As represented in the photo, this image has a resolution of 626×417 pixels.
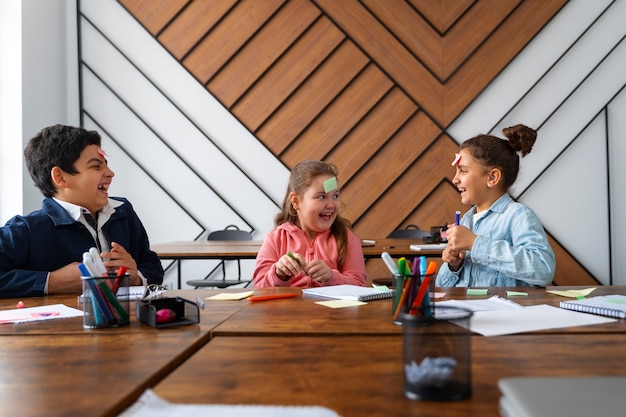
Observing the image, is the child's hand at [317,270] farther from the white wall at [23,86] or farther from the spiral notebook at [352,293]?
the white wall at [23,86]

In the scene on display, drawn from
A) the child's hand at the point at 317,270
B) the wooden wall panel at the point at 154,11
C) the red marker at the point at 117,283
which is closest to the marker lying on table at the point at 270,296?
the child's hand at the point at 317,270

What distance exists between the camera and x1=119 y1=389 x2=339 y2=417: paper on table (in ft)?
2.17

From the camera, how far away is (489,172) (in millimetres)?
2314

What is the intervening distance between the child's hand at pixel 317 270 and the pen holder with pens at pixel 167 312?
2.46ft

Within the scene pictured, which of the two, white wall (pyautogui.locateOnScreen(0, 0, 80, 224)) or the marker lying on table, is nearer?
the marker lying on table

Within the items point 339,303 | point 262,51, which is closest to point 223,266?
point 262,51

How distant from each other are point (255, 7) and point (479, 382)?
516 centimetres

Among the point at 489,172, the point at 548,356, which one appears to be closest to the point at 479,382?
the point at 548,356

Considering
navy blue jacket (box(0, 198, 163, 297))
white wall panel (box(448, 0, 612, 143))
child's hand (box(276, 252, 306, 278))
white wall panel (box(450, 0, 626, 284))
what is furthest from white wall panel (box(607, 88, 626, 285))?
navy blue jacket (box(0, 198, 163, 297))

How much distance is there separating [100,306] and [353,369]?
618 mm

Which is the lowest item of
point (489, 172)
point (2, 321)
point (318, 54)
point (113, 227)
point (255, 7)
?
point (2, 321)

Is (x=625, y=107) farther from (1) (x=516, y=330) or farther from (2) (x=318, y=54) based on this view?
(1) (x=516, y=330)

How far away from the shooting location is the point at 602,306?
1.32 m

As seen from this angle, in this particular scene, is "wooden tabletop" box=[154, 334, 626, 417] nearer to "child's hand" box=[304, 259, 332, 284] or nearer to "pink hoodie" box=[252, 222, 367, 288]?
"child's hand" box=[304, 259, 332, 284]
